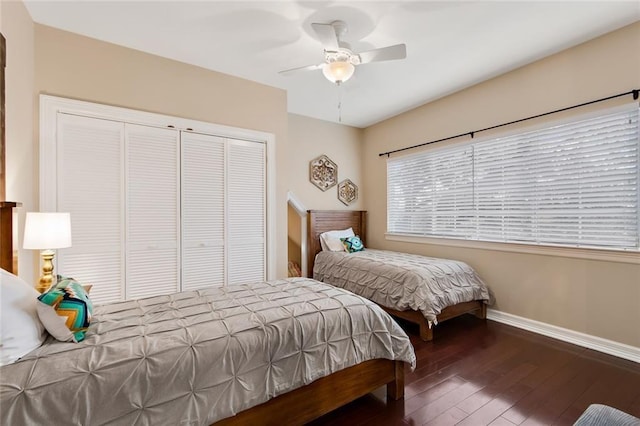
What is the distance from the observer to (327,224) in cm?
486

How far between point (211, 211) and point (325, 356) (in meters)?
2.23

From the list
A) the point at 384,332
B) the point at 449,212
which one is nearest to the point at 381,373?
the point at 384,332

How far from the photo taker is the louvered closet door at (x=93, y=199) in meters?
2.60

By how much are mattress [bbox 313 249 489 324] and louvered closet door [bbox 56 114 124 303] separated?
2572 mm

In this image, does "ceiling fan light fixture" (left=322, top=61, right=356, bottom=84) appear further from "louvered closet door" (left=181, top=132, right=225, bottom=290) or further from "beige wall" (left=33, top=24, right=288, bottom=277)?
"louvered closet door" (left=181, top=132, right=225, bottom=290)

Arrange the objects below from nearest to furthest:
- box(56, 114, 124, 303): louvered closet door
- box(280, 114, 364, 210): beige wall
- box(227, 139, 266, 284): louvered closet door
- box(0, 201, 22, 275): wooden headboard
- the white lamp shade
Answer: box(0, 201, 22, 275): wooden headboard, the white lamp shade, box(56, 114, 124, 303): louvered closet door, box(227, 139, 266, 284): louvered closet door, box(280, 114, 364, 210): beige wall

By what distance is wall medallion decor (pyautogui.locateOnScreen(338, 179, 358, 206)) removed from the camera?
5148 millimetres

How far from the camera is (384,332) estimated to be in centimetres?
192

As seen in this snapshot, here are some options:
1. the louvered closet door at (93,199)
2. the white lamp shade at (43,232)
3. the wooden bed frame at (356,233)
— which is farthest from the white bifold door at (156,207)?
the wooden bed frame at (356,233)

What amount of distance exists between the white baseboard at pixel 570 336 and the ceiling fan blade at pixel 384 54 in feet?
9.81

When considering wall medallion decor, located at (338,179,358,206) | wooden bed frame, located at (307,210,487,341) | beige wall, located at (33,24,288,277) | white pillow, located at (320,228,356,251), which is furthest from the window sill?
beige wall, located at (33,24,288,277)

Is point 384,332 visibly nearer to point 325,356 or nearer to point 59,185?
point 325,356

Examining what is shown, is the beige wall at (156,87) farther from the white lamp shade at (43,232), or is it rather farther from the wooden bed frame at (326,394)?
the wooden bed frame at (326,394)

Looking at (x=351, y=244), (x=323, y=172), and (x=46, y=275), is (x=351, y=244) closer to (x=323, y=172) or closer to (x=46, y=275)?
(x=323, y=172)
